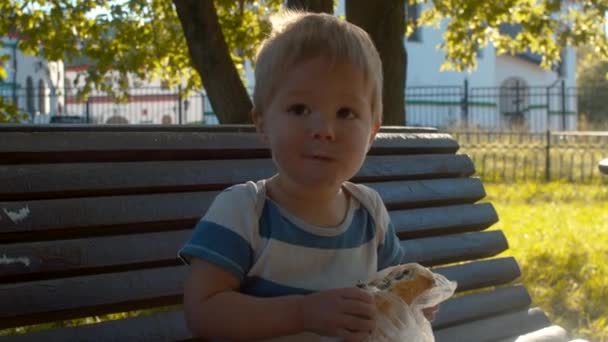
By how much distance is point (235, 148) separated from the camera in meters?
2.63

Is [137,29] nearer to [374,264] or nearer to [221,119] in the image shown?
[221,119]

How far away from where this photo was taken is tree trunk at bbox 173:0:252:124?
573 cm

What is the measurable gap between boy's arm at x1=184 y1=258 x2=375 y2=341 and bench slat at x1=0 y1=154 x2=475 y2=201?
55 cm

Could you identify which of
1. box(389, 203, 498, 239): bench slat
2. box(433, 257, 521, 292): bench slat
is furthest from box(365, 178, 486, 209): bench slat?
box(433, 257, 521, 292): bench slat

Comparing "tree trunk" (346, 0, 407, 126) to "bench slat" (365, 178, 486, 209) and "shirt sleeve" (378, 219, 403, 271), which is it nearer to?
"bench slat" (365, 178, 486, 209)

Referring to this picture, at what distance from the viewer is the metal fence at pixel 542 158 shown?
15.7 metres

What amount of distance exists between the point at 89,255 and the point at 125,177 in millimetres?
233

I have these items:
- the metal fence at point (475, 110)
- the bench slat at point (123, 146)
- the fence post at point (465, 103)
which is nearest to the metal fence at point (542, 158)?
the fence post at point (465, 103)

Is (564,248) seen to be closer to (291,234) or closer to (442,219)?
(442,219)

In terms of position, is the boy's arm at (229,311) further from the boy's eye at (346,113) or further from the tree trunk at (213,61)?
the tree trunk at (213,61)

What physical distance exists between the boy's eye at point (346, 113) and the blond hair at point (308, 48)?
0.07 metres

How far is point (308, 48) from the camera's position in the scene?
1804 millimetres

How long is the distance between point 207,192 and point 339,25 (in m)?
0.77

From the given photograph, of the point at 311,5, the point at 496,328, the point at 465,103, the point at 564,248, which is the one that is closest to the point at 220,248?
the point at 496,328
